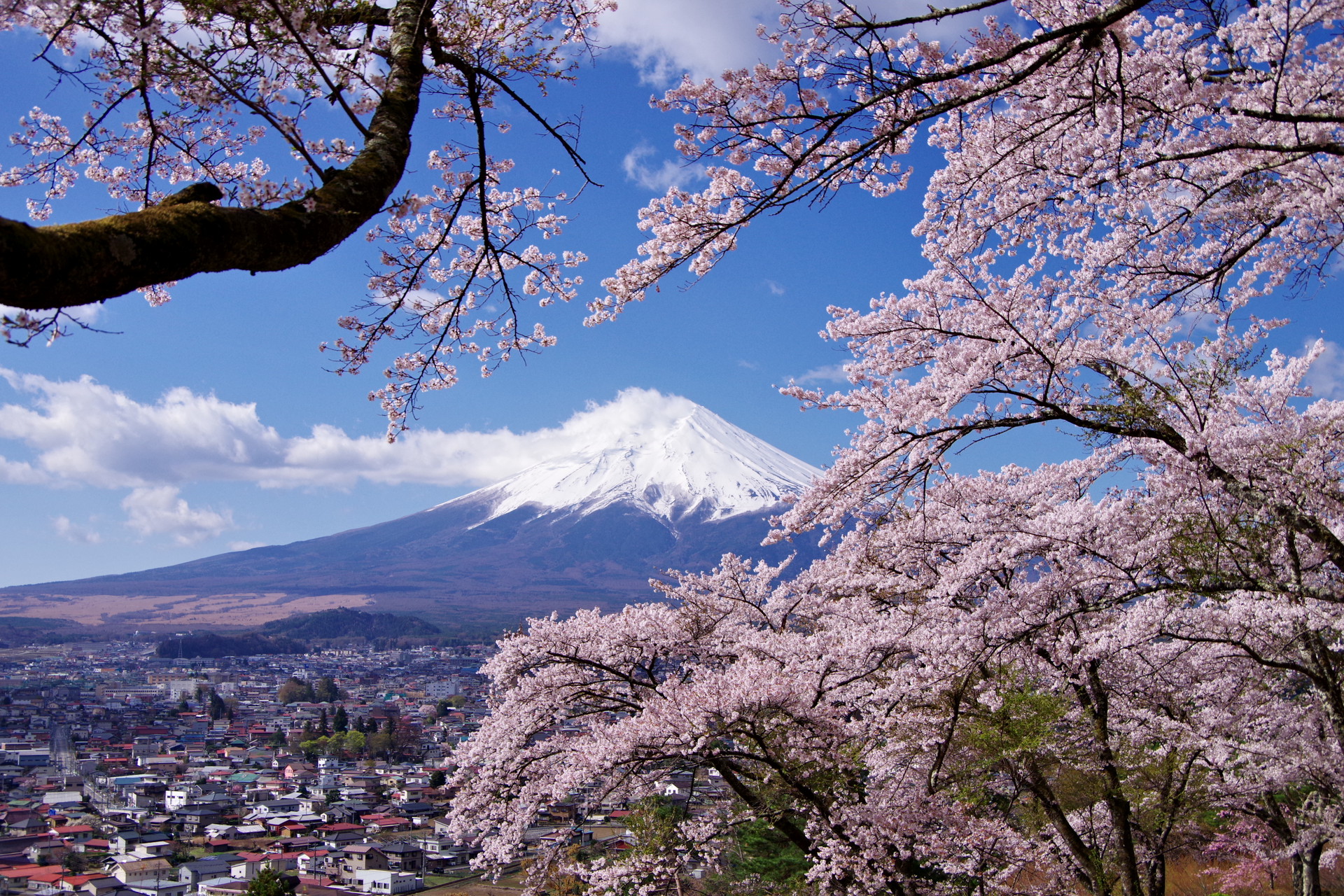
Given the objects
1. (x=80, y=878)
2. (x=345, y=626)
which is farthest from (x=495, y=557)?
(x=80, y=878)

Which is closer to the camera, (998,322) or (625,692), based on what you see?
(998,322)

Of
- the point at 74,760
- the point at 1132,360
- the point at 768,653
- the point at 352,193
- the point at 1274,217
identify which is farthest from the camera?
the point at 74,760

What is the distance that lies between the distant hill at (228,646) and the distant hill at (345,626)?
8.92 feet

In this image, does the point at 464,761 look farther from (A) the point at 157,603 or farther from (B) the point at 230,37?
(A) the point at 157,603

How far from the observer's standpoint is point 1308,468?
4.34 m

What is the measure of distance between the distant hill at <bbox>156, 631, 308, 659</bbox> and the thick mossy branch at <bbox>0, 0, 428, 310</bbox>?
112050 mm

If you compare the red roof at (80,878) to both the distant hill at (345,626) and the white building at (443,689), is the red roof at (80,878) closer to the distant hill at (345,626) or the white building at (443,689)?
the white building at (443,689)

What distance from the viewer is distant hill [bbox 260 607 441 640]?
105 m

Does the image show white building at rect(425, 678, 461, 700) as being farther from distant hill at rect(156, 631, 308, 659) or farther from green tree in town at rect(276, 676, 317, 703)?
distant hill at rect(156, 631, 308, 659)

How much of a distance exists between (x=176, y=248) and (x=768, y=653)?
696 centimetres

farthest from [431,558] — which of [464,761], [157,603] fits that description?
[464,761]

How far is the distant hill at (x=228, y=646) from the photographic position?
328ft

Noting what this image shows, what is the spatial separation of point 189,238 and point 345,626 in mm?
116873

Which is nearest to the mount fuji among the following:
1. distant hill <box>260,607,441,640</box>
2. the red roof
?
distant hill <box>260,607,441,640</box>
